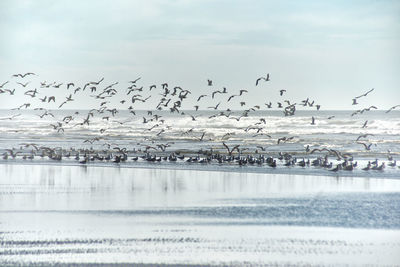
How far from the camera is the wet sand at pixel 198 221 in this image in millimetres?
14867

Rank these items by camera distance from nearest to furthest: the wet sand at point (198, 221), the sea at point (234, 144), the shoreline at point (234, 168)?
1. the wet sand at point (198, 221)
2. the shoreline at point (234, 168)
3. the sea at point (234, 144)

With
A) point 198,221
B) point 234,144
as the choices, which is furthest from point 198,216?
point 234,144

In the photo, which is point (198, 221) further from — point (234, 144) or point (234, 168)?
point (234, 144)

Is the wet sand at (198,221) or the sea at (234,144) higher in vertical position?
the sea at (234,144)

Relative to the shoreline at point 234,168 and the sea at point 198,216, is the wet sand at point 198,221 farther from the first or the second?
the shoreline at point 234,168

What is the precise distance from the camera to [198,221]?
1853 centimetres

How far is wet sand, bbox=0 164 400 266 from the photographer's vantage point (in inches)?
585

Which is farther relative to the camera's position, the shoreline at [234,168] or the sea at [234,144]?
the sea at [234,144]

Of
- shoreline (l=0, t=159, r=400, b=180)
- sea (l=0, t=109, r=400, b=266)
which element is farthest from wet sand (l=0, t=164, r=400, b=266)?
shoreline (l=0, t=159, r=400, b=180)

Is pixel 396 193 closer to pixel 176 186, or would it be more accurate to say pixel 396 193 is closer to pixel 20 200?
pixel 176 186

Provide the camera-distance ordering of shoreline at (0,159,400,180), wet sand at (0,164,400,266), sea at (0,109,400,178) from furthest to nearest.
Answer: sea at (0,109,400,178), shoreline at (0,159,400,180), wet sand at (0,164,400,266)

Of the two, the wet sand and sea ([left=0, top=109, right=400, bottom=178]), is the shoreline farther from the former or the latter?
the wet sand

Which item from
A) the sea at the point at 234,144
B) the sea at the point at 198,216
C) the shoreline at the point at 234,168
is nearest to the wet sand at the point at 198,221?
the sea at the point at 198,216

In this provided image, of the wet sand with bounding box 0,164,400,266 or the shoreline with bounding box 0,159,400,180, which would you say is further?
the shoreline with bounding box 0,159,400,180
